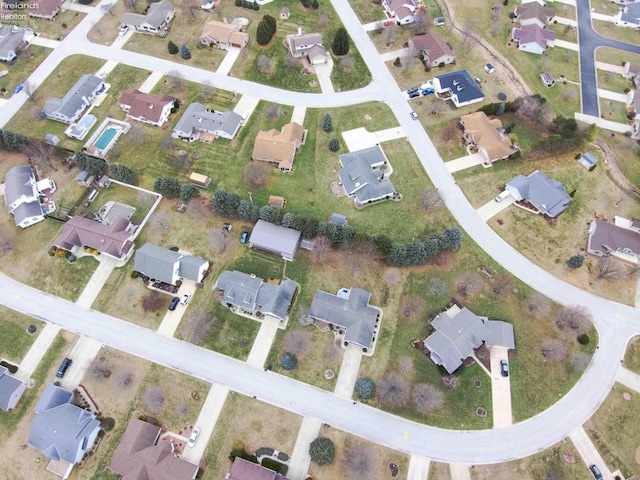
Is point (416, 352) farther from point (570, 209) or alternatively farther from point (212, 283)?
Result: point (570, 209)

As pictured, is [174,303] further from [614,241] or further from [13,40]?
[13,40]

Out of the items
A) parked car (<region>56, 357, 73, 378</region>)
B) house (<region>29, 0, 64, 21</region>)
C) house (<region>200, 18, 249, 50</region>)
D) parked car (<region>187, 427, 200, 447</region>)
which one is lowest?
parked car (<region>187, 427, 200, 447</region>)

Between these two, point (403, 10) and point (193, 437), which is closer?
point (193, 437)

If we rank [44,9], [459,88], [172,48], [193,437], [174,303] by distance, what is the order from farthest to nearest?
[44,9]
[172,48]
[459,88]
[174,303]
[193,437]

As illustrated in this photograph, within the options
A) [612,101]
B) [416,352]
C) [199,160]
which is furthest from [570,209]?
[199,160]

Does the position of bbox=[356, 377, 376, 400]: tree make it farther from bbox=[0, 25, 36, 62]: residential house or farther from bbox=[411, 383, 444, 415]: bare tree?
bbox=[0, 25, 36, 62]: residential house

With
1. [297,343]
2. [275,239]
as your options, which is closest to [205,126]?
[275,239]

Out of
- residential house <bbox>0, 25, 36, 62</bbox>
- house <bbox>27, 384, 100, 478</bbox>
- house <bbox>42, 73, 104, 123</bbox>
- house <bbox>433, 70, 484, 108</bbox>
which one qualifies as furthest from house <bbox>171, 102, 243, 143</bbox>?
house <bbox>27, 384, 100, 478</bbox>
